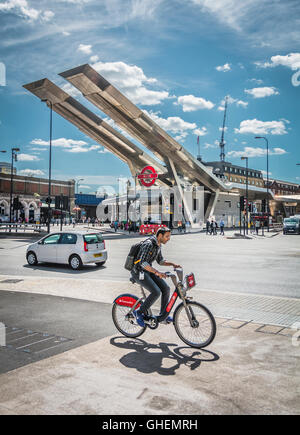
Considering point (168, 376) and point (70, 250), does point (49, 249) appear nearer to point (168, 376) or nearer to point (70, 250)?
point (70, 250)

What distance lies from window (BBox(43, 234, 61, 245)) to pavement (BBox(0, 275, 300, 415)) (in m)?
8.85

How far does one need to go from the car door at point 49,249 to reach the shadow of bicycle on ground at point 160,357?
29.7ft

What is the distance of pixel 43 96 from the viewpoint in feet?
127

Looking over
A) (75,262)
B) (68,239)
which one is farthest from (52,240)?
(75,262)

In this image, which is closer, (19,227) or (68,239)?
(68,239)

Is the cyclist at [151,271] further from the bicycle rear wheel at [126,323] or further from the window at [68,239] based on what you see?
the window at [68,239]

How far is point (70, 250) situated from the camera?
45.5 ft

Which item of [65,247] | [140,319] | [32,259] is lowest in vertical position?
[32,259]

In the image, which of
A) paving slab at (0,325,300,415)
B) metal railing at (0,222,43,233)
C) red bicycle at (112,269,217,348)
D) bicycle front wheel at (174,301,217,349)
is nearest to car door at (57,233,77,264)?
red bicycle at (112,269,217,348)

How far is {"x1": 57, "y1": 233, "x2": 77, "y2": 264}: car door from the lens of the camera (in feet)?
45.6

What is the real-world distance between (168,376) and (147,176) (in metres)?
48.8

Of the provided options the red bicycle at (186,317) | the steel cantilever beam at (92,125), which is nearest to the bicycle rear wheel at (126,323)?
the red bicycle at (186,317)

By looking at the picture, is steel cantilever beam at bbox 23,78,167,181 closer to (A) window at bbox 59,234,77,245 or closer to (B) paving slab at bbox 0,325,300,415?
(A) window at bbox 59,234,77,245
